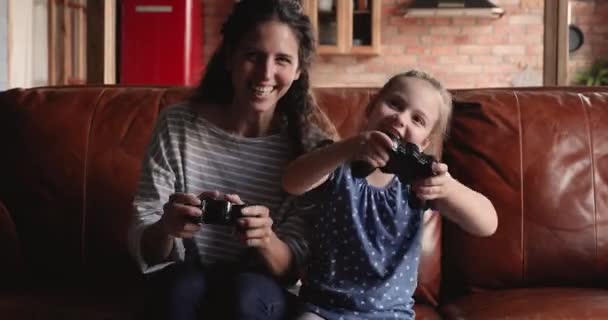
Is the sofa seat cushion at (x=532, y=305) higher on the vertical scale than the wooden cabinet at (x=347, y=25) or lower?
lower

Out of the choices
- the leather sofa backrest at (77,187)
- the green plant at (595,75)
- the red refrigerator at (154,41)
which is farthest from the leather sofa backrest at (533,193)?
the green plant at (595,75)

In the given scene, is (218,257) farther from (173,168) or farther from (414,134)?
(414,134)

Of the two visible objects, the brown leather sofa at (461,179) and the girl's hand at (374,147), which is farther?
the brown leather sofa at (461,179)

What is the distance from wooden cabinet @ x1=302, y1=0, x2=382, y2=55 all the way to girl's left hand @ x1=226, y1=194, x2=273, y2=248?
4.45m

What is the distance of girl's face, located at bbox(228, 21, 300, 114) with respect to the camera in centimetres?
126

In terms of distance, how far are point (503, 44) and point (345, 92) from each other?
14.2 ft

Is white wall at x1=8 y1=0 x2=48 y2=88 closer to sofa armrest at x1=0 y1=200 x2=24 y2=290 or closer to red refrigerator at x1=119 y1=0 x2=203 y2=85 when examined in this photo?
red refrigerator at x1=119 y1=0 x2=203 y2=85

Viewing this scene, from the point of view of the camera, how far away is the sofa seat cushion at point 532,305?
1.36 metres

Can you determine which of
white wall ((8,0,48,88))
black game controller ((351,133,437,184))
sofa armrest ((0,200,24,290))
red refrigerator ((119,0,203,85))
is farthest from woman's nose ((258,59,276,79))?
red refrigerator ((119,0,203,85))

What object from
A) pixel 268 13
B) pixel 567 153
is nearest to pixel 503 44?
pixel 567 153

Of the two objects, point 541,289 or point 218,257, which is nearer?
point 218,257

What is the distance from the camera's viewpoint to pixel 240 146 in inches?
52.7

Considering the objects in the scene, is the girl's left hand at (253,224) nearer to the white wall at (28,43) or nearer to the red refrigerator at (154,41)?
the white wall at (28,43)

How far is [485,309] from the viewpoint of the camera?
4.66 feet
